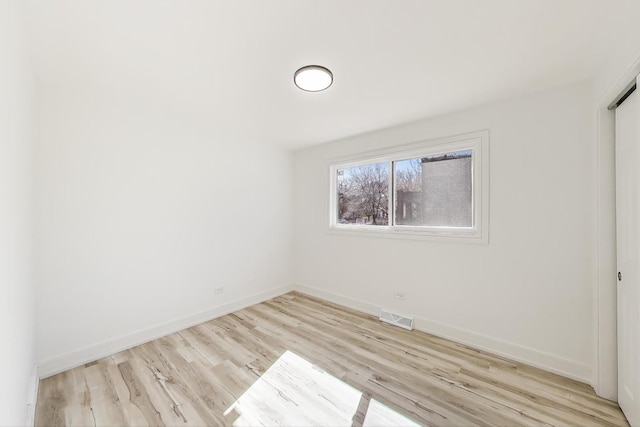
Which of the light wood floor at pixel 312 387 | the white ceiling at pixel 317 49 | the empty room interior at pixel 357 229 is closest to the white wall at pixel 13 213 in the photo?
the empty room interior at pixel 357 229

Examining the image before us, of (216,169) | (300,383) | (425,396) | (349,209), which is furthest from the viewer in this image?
(349,209)

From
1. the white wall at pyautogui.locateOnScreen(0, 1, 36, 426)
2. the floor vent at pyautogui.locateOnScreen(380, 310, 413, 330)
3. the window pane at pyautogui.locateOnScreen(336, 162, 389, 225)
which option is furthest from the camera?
the window pane at pyautogui.locateOnScreen(336, 162, 389, 225)

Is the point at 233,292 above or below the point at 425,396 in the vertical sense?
above

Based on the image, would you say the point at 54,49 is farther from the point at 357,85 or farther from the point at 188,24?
the point at 357,85

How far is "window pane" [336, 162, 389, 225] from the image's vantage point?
3441 millimetres

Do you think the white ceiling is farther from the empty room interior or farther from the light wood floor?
the light wood floor

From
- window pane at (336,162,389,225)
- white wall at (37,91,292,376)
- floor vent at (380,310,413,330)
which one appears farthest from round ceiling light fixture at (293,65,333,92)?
floor vent at (380,310,413,330)

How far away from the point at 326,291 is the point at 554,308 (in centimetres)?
264

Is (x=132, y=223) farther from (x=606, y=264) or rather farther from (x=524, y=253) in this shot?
(x=606, y=264)

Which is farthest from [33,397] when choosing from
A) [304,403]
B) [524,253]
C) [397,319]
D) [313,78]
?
[524,253]

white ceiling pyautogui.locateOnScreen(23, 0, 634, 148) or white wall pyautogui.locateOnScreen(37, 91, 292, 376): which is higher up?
white ceiling pyautogui.locateOnScreen(23, 0, 634, 148)

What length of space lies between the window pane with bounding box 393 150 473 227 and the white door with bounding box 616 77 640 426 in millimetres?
1069

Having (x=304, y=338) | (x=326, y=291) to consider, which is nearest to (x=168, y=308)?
(x=304, y=338)

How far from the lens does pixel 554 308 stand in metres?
2.14
